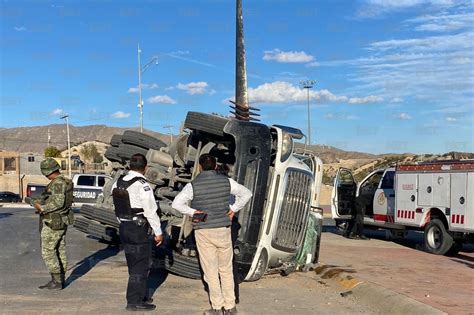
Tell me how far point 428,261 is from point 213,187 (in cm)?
717

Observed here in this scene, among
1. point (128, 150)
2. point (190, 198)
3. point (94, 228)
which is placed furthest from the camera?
point (128, 150)

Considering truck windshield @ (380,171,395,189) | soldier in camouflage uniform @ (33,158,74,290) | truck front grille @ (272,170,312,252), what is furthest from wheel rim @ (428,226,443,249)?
soldier in camouflage uniform @ (33,158,74,290)

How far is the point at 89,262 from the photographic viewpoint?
10656 millimetres

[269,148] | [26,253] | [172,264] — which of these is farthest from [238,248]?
[26,253]

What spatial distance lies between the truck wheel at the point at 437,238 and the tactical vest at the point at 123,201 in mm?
8830

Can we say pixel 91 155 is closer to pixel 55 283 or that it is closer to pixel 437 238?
pixel 437 238

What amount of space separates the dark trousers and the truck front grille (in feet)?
7.27

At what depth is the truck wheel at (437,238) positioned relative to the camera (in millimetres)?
13125

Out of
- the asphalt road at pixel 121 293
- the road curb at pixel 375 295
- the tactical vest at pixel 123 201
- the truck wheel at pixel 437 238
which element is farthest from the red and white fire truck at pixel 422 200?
the tactical vest at pixel 123 201

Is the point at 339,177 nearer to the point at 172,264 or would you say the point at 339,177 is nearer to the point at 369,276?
the point at 369,276

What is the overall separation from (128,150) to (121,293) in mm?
4227

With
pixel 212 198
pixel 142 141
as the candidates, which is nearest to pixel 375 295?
pixel 212 198

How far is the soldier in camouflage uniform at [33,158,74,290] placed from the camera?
774 cm

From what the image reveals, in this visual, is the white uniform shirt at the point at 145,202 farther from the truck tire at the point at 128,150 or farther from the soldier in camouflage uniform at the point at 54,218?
the truck tire at the point at 128,150
